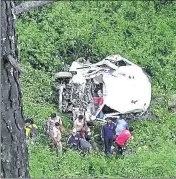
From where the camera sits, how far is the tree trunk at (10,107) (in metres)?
6.29

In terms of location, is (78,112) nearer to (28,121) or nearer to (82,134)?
(82,134)

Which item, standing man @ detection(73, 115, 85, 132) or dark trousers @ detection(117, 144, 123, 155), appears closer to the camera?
dark trousers @ detection(117, 144, 123, 155)

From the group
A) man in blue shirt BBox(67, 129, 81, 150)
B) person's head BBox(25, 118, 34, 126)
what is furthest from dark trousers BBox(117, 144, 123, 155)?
person's head BBox(25, 118, 34, 126)

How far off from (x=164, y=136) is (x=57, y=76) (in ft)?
9.34

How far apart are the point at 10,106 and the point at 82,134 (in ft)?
22.0

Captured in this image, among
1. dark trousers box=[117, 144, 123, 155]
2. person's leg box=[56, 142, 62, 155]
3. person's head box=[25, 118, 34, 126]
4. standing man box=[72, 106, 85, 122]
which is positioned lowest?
dark trousers box=[117, 144, 123, 155]

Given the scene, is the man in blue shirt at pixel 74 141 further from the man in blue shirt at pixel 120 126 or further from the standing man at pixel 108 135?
the man in blue shirt at pixel 120 126

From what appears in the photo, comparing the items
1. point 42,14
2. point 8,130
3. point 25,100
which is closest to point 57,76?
point 25,100

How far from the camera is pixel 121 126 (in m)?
13.1

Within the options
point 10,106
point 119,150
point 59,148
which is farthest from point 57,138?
point 10,106

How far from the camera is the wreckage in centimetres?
1418

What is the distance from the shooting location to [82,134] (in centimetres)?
1312

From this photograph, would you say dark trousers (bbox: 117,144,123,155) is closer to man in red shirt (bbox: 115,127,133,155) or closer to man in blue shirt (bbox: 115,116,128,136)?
man in red shirt (bbox: 115,127,133,155)

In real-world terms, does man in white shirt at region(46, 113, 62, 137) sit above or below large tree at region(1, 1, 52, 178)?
below
